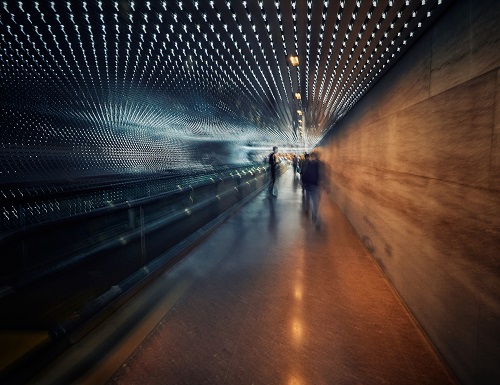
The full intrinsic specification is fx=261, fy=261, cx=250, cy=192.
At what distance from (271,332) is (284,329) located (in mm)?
128

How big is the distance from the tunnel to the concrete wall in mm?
14

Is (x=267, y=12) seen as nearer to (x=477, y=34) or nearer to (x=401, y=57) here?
(x=477, y=34)

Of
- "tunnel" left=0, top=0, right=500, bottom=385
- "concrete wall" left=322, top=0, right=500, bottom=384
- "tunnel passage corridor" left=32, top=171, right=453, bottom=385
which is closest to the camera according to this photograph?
"concrete wall" left=322, top=0, right=500, bottom=384

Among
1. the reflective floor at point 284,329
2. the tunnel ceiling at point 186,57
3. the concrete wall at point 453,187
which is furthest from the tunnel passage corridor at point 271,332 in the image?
the tunnel ceiling at point 186,57

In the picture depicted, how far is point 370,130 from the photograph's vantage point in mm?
4645

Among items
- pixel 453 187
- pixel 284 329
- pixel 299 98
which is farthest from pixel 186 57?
pixel 284 329

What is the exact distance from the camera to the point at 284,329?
7.70 feet

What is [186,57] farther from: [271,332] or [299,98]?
[271,332]

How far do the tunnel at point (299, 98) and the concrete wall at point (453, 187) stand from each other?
0.04 feet

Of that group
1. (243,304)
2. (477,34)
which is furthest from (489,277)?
(243,304)

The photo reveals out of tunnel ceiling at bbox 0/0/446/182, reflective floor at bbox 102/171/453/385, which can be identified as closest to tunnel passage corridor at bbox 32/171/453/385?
reflective floor at bbox 102/171/453/385

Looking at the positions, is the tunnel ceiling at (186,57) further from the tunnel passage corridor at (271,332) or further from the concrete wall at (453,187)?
the tunnel passage corridor at (271,332)

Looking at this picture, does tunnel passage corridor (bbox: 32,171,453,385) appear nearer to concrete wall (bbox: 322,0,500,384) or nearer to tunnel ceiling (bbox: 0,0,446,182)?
concrete wall (bbox: 322,0,500,384)

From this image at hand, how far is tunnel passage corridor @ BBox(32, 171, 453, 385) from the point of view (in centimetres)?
185
